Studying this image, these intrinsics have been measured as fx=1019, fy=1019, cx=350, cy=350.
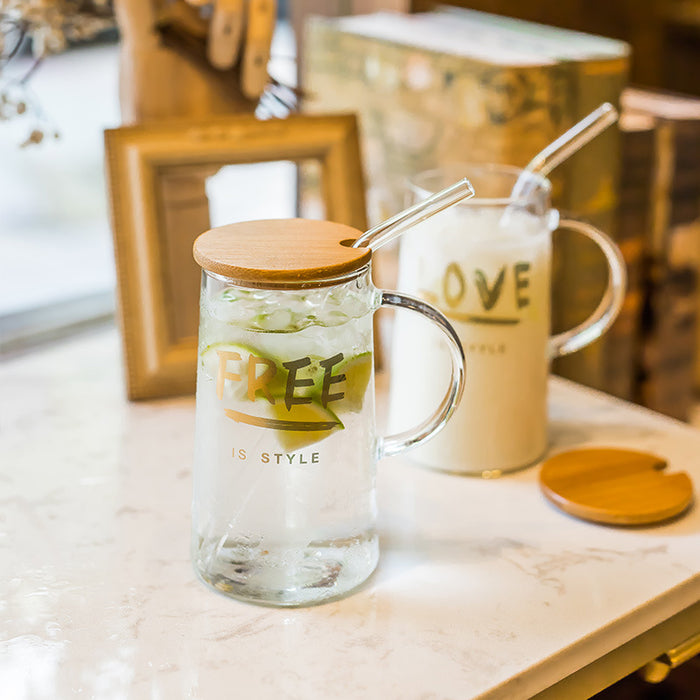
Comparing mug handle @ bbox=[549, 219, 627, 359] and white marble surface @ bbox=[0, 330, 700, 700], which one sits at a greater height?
mug handle @ bbox=[549, 219, 627, 359]

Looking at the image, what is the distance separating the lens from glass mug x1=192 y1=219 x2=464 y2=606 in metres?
0.62

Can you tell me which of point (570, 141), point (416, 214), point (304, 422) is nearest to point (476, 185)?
point (570, 141)

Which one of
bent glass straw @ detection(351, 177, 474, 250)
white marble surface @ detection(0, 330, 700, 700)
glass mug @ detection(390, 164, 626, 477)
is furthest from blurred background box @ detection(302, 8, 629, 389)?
bent glass straw @ detection(351, 177, 474, 250)

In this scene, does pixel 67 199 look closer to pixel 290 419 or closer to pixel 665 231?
pixel 665 231

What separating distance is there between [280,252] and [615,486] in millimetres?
355

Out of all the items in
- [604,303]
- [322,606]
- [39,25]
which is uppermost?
[39,25]

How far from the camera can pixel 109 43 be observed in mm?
1338

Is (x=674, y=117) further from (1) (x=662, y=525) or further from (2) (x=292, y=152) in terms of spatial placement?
(1) (x=662, y=525)

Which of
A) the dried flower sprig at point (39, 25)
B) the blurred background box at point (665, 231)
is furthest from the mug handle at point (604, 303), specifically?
the dried flower sprig at point (39, 25)

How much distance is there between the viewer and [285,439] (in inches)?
24.7

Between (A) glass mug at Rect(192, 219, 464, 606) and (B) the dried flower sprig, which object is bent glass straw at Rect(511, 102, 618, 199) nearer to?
(A) glass mug at Rect(192, 219, 464, 606)

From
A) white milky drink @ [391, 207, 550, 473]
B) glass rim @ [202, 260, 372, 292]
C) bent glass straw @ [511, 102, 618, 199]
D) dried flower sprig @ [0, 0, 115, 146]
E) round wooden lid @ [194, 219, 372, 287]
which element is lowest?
white milky drink @ [391, 207, 550, 473]

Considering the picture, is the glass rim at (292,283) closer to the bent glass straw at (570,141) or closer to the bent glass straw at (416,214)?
the bent glass straw at (416,214)

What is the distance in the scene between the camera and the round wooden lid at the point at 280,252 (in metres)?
0.60
